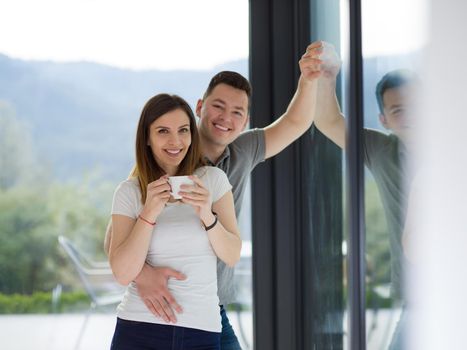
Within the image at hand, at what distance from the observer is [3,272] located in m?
3.87

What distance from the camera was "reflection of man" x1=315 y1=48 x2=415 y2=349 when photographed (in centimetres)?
175

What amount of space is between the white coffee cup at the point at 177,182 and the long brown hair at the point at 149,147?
123 mm

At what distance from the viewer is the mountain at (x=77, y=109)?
391 cm

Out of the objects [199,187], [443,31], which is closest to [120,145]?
[199,187]

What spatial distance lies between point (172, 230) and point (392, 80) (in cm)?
71

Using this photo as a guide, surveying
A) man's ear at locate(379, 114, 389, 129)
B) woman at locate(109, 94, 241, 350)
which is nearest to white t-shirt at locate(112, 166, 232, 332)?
woman at locate(109, 94, 241, 350)

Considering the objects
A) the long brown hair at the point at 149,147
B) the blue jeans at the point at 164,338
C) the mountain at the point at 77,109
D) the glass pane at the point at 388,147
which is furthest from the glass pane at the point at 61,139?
the glass pane at the point at 388,147

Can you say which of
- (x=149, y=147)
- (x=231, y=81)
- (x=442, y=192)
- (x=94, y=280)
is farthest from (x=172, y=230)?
(x=94, y=280)

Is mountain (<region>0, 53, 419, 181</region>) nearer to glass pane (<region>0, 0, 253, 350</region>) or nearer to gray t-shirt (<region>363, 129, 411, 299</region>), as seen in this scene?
glass pane (<region>0, 0, 253, 350</region>)

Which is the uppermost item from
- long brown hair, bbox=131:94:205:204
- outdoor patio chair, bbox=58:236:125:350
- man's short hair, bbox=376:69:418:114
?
man's short hair, bbox=376:69:418:114

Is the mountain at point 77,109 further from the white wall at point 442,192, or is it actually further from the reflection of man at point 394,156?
the white wall at point 442,192

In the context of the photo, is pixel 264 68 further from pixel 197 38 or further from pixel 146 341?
pixel 146 341

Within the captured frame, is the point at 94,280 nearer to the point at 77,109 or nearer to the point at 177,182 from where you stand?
the point at 77,109

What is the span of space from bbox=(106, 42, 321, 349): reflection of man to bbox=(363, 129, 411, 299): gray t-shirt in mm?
609
